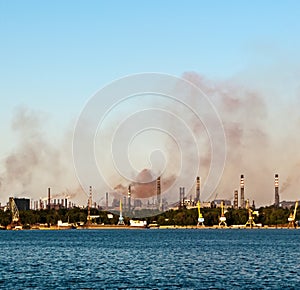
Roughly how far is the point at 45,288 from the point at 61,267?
19.7 meters

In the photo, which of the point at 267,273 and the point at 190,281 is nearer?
the point at 190,281

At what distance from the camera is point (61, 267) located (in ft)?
258

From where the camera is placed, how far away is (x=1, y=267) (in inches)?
3177

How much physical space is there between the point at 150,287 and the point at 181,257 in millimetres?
37884

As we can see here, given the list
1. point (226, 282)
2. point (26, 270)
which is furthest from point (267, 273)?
point (26, 270)

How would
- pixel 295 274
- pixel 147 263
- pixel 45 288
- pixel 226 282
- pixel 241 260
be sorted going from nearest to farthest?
pixel 45 288
pixel 226 282
pixel 295 274
pixel 147 263
pixel 241 260

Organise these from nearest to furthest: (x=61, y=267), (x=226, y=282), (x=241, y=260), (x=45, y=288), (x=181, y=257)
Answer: (x=45, y=288), (x=226, y=282), (x=61, y=267), (x=241, y=260), (x=181, y=257)

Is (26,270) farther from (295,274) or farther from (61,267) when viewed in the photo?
(295,274)

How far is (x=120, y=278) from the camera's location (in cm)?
6712

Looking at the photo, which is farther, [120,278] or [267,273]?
[267,273]

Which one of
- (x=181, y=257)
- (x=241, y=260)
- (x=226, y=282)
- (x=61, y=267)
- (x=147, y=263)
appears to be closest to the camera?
(x=226, y=282)

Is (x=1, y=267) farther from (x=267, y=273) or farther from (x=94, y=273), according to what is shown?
(x=267, y=273)

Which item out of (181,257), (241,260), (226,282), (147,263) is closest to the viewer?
(226,282)

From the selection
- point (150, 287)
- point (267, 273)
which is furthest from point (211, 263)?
point (150, 287)
